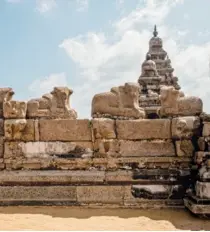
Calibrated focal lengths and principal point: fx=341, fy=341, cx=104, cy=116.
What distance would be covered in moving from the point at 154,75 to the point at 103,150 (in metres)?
22.9

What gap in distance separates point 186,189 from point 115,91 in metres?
2.56

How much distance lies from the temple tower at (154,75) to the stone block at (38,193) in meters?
16.5

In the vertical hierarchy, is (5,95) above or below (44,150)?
above

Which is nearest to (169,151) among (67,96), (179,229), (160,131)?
(160,131)

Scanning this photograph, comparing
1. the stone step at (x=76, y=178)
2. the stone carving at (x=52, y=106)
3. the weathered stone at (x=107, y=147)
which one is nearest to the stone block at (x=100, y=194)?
the stone step at (x=76, y=178)

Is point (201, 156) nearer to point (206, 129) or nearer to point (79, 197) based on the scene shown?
point (206, 129)

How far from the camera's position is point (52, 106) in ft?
25.1

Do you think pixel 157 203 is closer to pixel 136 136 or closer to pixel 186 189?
pixel 186 189

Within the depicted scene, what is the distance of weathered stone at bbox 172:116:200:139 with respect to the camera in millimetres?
7109

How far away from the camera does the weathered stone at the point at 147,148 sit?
725cm

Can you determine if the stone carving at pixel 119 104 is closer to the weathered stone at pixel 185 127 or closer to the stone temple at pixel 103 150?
the stone temple at pixel 103 150

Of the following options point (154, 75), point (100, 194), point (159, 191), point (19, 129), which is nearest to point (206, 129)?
point (159, 191)

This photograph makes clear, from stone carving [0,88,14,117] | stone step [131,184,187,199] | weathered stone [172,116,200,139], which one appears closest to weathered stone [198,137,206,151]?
weathered stone [172,116,200,139]

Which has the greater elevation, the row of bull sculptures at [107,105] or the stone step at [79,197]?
the row of bull sculptures at [107,105]
